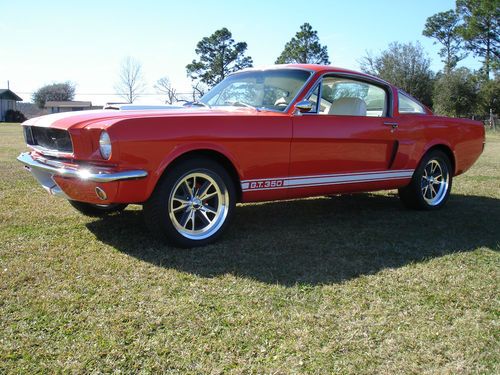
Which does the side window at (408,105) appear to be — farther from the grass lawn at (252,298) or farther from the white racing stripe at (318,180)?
the grass lawn at (252,298)

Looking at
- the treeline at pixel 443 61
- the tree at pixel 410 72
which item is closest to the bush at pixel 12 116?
the treeline at pixel 443 61

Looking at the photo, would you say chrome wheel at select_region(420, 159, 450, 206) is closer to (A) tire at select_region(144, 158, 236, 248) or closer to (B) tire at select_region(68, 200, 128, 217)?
(A) tire at select_region(144, 158, 236, 248)

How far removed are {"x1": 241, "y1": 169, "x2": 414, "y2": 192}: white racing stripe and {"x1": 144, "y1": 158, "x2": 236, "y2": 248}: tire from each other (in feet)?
0.79

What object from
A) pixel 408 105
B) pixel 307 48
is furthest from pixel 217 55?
pixel 408 105

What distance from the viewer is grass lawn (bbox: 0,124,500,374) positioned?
2277 mm

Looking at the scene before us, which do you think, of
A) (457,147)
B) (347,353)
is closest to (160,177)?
(347,353)

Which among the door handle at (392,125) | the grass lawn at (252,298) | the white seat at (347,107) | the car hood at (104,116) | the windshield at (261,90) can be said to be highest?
the windshield at (261,90)

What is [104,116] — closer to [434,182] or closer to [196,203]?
[196,203]

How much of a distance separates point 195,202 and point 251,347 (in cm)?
174

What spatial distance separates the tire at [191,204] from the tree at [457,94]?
37899mm

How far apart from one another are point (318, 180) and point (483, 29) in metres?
47.8

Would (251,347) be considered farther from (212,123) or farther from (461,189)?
(461,189)

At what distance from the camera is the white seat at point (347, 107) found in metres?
5.10

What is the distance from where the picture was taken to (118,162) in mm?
3430
